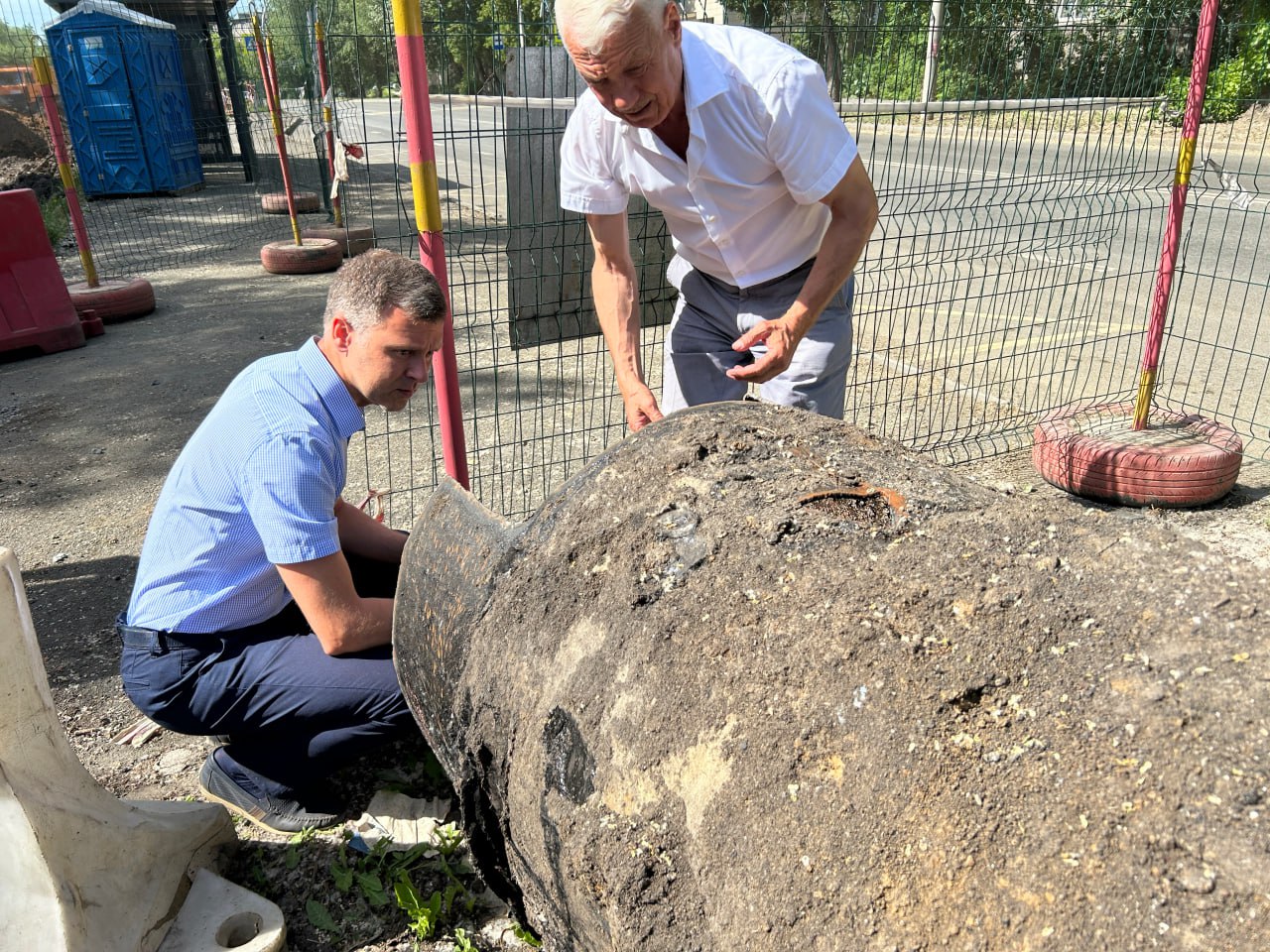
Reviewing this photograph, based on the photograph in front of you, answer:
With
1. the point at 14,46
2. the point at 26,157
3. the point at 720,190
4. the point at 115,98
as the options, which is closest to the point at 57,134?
the point at 720,190

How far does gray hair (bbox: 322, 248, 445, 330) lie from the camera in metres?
2.26

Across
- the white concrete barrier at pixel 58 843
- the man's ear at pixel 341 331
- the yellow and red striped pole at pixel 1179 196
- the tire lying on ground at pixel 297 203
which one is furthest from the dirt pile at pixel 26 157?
the yellow and red striped pole at pixel 1179 196

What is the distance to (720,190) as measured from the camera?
2.47m

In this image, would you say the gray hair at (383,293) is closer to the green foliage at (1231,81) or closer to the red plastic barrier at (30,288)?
the green foliage at (1231,81)

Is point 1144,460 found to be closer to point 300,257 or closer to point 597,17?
point 597,17

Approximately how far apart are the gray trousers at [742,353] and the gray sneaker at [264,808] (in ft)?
5.08

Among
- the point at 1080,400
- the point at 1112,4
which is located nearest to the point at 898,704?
the point at 1112,4

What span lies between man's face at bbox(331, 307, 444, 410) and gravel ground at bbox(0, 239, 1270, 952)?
45.0 inches

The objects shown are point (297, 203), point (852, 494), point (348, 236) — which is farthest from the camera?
point (297, 203)

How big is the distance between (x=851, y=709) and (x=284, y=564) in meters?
1.46

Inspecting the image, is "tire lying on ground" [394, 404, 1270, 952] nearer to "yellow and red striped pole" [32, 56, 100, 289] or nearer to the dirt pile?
"yellow and red striped pole" [32, 56, 100, 289]

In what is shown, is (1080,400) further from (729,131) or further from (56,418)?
(56,418)

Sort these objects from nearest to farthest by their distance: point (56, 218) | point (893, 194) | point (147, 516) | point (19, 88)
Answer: point (893, 194) → point (147, 516) → point (56, 218) → point (19, 88)

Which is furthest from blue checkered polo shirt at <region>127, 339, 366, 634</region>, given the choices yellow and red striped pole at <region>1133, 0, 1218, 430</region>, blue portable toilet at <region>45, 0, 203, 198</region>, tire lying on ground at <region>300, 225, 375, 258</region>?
blue portable toilet at <region>45, 0, 203, 198</region>
